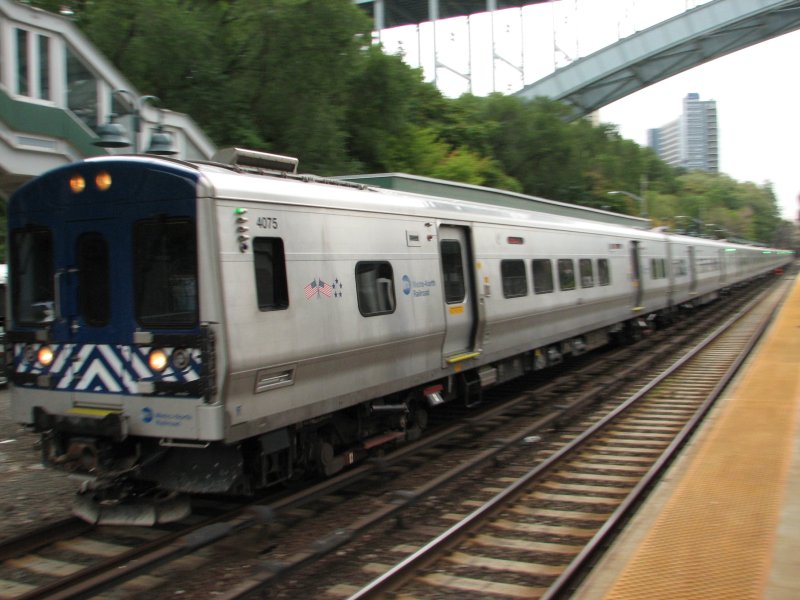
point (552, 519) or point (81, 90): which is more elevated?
point (81, 90)

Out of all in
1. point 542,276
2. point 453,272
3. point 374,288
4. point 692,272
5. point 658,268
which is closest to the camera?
point 374,288

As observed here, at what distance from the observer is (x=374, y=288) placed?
24.9 ft

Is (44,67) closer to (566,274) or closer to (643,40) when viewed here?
(566,274)

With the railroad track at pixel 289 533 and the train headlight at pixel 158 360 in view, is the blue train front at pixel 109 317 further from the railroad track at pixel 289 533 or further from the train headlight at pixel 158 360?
the railroad track at pixel 289 533

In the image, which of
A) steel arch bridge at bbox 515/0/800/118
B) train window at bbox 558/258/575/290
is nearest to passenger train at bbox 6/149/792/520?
train window at bbox 558/258/575/290

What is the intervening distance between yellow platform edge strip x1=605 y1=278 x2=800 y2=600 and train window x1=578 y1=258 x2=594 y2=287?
4.69 meters

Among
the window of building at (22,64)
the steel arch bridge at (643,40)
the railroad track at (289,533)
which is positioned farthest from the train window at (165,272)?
the steel arch bridge at (643,40)

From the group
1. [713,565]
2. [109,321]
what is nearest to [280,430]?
[109,321]

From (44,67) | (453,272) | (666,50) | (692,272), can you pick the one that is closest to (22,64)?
(44,67)

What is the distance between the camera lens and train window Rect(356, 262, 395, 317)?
24.1 feet

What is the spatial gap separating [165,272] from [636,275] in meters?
14.6

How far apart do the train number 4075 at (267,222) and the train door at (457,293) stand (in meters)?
3.09

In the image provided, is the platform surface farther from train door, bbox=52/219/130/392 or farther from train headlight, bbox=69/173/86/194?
train headlight, bbox=69/173/86/194

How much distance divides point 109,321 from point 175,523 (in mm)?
1841
